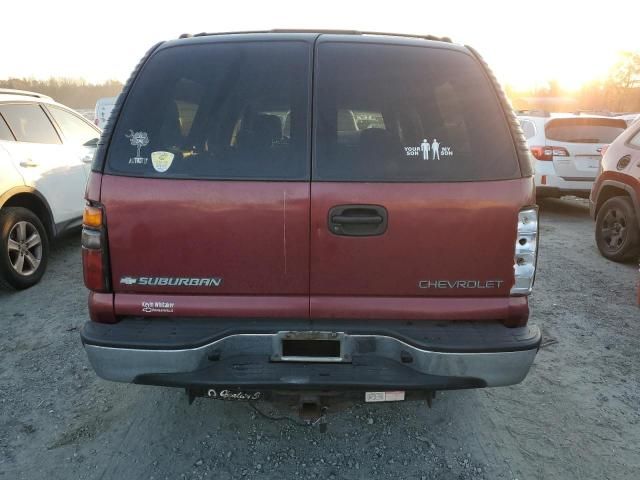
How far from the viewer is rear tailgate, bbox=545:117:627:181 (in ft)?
25.3

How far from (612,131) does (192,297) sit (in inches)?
324

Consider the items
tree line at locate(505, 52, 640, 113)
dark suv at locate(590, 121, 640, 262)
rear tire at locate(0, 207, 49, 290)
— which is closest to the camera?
rear tire at locate(0, 207, 49, 290)

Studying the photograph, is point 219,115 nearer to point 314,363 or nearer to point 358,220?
point 358,220

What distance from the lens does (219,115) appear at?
2230mm

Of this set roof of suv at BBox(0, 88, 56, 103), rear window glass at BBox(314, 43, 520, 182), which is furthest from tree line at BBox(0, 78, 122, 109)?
rear window glass at BBox(314, 43, 520, 182)

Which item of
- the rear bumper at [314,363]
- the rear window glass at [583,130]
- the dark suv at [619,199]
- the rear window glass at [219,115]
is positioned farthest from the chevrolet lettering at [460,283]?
the rear window glass at [583,130]

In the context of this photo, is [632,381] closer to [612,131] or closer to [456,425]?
[456,425]

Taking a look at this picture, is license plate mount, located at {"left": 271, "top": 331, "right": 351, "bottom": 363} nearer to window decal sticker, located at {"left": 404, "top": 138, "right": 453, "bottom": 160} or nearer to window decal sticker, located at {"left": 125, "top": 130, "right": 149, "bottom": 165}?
window decal sticker, located at {"left": 404, "top": 138, "right": 453, "bottom": 160}

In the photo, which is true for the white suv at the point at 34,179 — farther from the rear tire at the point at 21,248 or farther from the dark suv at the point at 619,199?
the dark suv at the point at 619,199

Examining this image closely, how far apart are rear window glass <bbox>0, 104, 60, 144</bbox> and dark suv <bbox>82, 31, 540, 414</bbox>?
3.41 meters

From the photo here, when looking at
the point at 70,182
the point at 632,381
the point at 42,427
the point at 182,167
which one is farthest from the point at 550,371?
the point at 70,182

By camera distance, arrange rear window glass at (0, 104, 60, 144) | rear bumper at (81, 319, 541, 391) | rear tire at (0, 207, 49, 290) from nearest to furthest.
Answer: rear bumper at (81, 319, 541, 391) < rear tire at (0, 207, 49, 290) < rear window glass at (0, 104, 60, 144)

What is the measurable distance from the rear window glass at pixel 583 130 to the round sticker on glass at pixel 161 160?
733 centimetres

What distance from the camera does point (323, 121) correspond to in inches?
85.0
